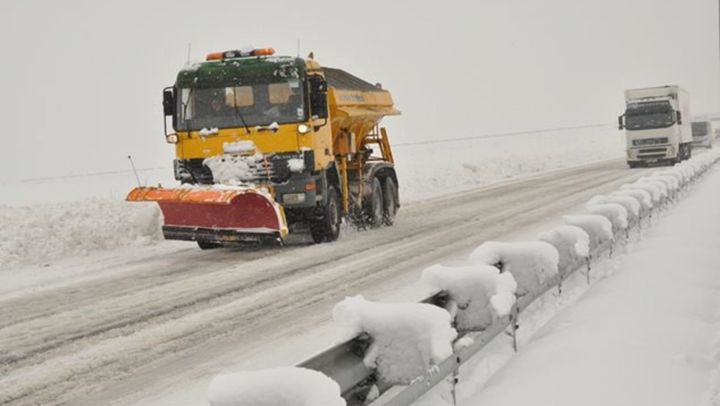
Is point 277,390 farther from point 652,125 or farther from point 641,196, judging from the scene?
point 652,125

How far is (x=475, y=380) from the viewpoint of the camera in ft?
15.5

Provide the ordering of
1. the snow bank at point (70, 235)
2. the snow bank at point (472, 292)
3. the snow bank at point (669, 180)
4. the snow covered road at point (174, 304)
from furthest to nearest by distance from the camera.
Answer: the snow bank at point (669, 180)
the snow bank at point (70, 235)
the snow covered road at point (174, 304)
the snow bank at point (472, 292)

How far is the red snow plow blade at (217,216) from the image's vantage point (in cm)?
1081

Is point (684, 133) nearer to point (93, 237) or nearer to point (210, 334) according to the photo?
point (93, 237)

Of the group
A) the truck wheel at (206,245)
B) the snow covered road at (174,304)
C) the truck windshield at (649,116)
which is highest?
the truck windshield at (649,116)

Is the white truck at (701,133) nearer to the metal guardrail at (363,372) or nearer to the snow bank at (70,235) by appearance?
the snow bank at (70,235)

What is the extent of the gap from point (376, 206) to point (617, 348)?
1004 cm

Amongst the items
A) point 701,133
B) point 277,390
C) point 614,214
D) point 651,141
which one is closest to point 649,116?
point 651,141

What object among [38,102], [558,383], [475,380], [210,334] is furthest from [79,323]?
[38,102]

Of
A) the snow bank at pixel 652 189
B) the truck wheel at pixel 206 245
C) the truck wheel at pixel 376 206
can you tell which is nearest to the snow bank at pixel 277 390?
the truck wheel at pixel 206 245

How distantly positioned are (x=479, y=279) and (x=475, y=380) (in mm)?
638

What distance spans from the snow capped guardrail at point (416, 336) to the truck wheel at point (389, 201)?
8970mm

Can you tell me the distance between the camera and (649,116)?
1251 inches

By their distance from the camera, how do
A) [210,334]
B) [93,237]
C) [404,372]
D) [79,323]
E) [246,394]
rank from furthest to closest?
[93,237]
[79,323]
[210,334]
[404,372]
[246,394]
